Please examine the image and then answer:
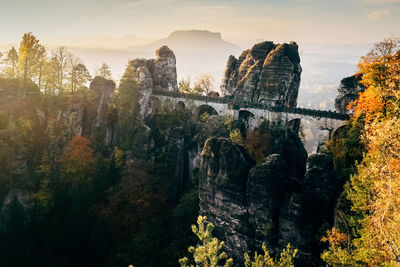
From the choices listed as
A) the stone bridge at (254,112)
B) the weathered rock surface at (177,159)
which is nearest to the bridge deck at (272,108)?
the stone bridge at (254,112)

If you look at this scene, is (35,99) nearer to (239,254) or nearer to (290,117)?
(239,254)

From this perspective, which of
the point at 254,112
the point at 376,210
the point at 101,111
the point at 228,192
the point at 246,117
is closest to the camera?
the point at 376,210

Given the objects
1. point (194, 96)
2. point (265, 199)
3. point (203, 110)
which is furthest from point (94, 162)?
point (265, 199)

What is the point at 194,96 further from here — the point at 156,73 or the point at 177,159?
the point at 177,159

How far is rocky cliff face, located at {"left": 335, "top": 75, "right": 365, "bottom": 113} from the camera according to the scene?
3488cm

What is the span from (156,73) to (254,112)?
2286 centimetres

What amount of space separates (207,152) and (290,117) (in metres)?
21.0

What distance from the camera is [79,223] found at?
116ft

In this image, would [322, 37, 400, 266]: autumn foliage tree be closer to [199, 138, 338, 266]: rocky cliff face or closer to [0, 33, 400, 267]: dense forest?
[199, 138, 338, 266]: rocky cliff face

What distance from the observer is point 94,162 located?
1559 inches

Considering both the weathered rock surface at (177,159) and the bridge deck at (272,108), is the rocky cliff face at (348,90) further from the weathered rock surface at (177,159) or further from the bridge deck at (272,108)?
the weathered rock surface at (177,159)

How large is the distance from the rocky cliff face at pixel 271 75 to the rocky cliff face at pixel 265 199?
1891cm

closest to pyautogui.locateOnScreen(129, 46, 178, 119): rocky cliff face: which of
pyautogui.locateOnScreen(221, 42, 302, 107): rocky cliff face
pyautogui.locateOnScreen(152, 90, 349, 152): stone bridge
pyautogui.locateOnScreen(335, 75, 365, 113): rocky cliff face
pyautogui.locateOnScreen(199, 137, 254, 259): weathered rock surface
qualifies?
pyautogui.locateOnScreen(152, 90, 349, 152): stone bridge

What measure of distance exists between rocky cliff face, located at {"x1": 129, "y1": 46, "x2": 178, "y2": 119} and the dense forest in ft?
7.33
